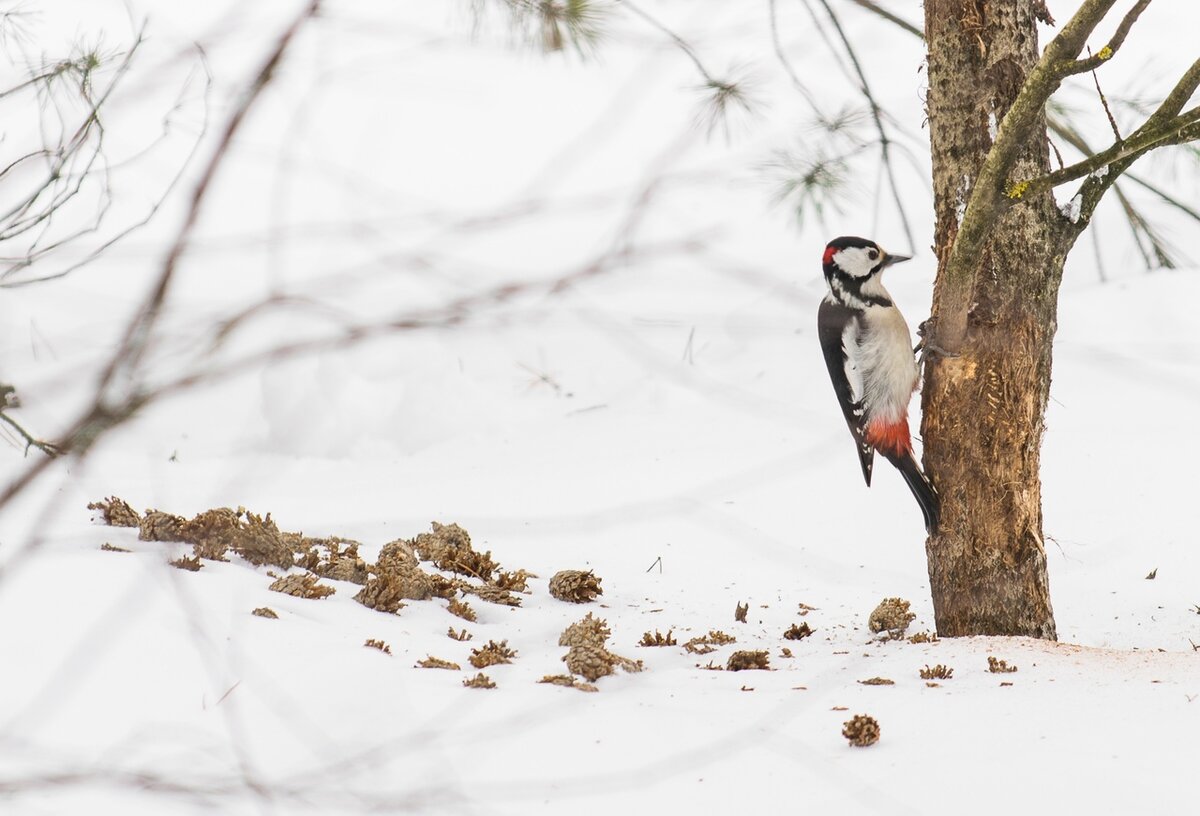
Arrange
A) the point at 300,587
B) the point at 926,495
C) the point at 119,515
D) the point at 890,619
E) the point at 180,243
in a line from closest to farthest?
the point at 180,243 → the point at 926,495 → the point at 300,587 → the point at 890,619 → the point at 119,515

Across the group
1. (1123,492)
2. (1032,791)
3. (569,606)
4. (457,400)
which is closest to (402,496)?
(457,400)

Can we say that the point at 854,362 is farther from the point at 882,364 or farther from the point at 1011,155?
the point at 1011,155

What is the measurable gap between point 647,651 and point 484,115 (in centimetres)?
788

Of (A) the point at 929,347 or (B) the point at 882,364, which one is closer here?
(A) the point at 929,347

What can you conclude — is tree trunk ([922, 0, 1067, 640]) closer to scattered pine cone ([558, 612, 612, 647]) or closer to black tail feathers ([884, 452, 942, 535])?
black tail feathers ([884, 452, 942, 535])

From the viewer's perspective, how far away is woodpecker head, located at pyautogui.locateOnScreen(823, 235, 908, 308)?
3750mm

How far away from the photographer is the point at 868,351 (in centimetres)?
368

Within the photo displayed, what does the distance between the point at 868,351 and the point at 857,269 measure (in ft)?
0.94

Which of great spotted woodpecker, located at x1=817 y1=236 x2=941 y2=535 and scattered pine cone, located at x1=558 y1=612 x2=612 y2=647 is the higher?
great spotted woodpecker, located at x1=817 y1=236 x2=941 y2=535

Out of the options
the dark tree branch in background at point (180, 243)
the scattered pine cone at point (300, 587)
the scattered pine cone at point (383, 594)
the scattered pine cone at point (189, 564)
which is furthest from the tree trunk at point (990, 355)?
the dark tree branch in background at point (180, 243)

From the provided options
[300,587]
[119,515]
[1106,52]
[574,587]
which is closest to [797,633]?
[574,587]

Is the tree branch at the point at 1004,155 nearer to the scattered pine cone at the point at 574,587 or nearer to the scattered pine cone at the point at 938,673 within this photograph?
the scattered pine cone at the point at 938,673

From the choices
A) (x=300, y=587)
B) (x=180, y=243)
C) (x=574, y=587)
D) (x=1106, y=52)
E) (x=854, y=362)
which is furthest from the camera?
(x=574, y=587)

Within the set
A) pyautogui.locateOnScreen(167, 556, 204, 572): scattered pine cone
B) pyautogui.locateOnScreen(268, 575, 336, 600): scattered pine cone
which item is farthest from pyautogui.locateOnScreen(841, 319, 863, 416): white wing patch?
pyautogui.locateOnScreen(167, 556, 204, 572): scattered pine cone
